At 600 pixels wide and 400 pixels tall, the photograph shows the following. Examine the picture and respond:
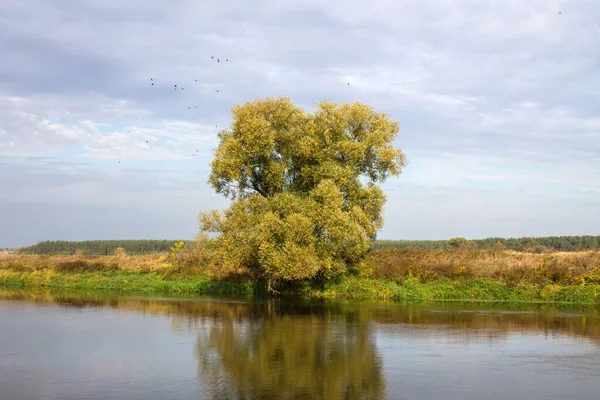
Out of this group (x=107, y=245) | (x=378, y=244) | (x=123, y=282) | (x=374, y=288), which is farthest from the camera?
(x=107, y=245)

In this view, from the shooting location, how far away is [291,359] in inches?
808

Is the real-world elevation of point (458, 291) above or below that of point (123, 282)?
above

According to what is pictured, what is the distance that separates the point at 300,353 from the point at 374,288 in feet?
72.7

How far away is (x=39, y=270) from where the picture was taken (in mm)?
58750

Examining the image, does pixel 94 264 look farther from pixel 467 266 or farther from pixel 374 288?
pixel 467 266

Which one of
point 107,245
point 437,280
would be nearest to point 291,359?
point 437,280

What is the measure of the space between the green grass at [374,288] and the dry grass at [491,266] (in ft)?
2.14

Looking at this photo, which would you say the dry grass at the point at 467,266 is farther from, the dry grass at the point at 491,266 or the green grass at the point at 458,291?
the green grass at the point at 458,291

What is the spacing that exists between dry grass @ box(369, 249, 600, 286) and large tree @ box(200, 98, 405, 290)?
11.3 feet

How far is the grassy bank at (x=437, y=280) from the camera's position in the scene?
4019 centimetres

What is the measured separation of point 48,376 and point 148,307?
19.8 meters

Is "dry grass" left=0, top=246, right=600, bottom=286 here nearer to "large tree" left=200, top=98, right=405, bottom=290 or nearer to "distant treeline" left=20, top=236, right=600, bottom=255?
"large tree" left=200, top=98, right=405, bottom=290

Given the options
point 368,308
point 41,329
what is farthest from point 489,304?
point 41,329

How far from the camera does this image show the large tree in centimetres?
4012
